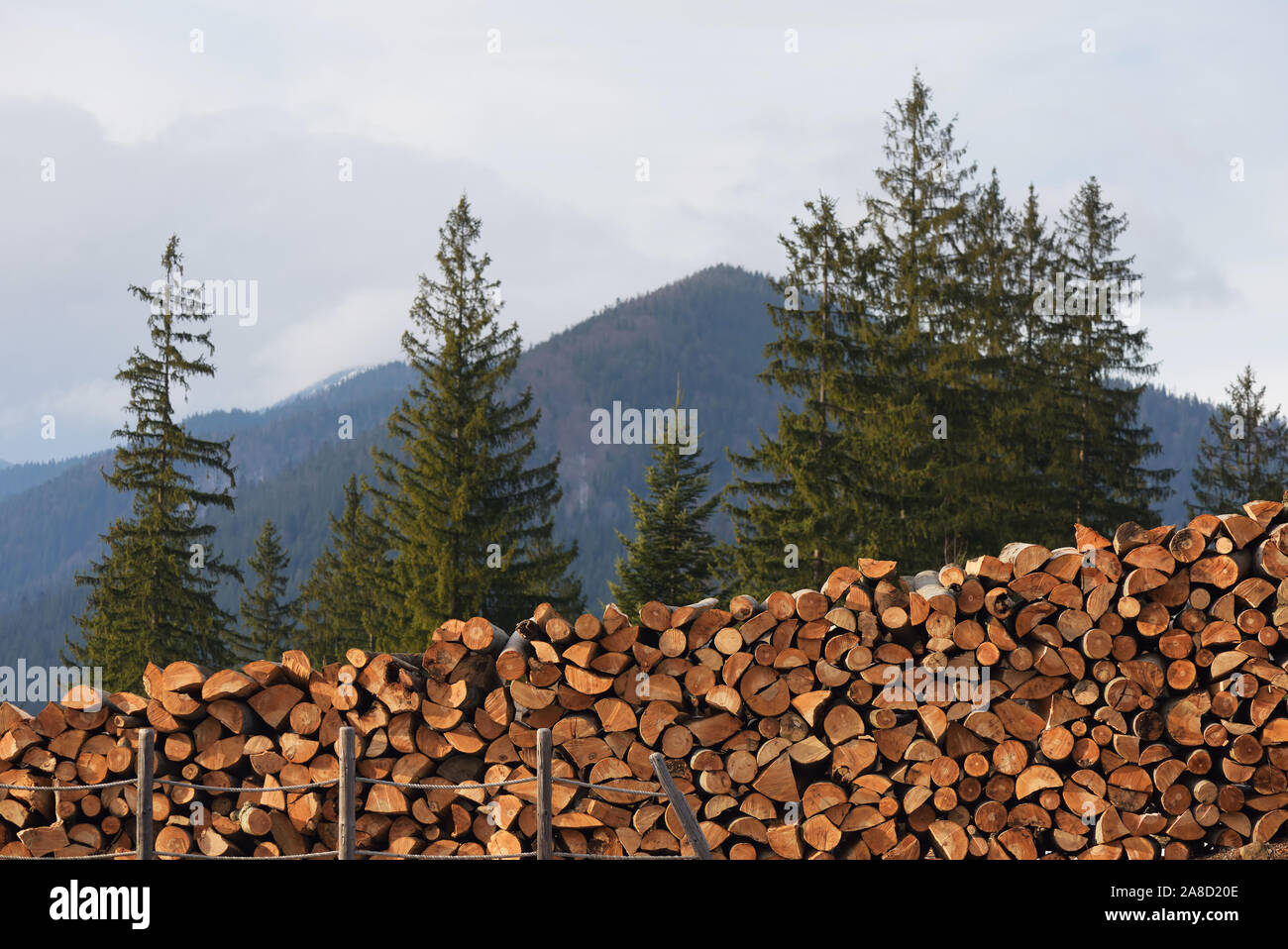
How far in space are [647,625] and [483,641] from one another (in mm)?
1206

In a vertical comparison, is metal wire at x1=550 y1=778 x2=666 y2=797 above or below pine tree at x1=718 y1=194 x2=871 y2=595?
below

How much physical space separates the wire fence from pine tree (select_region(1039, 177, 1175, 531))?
20.2 metres

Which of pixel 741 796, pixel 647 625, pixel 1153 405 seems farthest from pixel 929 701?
pixel 1153 405

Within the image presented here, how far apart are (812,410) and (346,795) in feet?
50.6

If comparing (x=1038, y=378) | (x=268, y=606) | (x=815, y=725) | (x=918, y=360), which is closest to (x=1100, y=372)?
(x=1038, y=378)

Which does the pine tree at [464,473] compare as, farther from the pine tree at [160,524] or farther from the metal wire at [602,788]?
the metal wire at [602,788]

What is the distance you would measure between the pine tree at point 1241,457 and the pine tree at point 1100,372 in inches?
224

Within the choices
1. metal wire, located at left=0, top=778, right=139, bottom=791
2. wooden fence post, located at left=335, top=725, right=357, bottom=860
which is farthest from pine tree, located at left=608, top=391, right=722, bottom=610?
wooden fence post, located at left=335, top=725, right=357, bottom=860

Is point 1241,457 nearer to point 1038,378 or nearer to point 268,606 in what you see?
point 1038,378

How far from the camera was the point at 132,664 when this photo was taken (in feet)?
73.6

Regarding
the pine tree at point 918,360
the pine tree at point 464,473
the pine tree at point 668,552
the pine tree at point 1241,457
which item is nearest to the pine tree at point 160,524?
the pine tree at point 464,473

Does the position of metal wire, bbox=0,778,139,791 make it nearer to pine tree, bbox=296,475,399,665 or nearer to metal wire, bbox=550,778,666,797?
metal wire, bbox=550,778,666,797

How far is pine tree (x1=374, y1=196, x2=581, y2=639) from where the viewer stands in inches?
885

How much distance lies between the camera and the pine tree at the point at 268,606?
40.8 m
